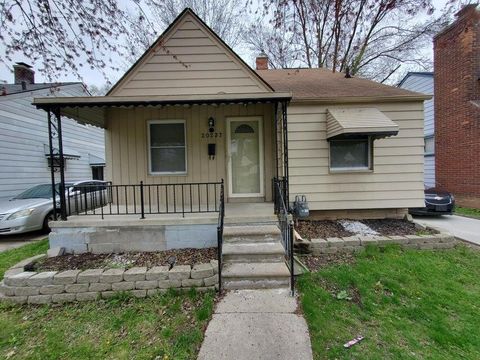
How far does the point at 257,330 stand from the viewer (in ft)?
8.74

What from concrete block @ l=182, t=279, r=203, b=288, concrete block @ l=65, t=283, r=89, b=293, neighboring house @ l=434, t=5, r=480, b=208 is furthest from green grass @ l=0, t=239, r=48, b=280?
neighboring house @ l=434, t=5, r=480, b=208

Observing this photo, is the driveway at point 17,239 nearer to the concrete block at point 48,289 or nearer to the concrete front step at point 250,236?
the concrete block at point 48,289

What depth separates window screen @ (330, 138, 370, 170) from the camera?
5.97 metres

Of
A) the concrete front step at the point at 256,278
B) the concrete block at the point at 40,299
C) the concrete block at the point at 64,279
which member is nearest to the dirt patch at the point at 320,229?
the concrete front step at the point at 256,278

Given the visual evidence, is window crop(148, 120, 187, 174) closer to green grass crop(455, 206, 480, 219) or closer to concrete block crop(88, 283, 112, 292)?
concrete block crop(88, 283, 112, 292)

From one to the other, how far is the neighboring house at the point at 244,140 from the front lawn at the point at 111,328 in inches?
92.6

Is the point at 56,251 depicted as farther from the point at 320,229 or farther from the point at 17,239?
the point at 320,229

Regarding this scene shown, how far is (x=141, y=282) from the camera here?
3.50 meters

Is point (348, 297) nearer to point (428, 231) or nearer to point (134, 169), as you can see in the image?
point (428, 231)

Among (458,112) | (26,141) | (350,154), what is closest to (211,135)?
(350,154)

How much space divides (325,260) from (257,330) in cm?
213

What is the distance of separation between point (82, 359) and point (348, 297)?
3.09 m

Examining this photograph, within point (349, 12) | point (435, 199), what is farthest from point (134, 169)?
point (435, 199)

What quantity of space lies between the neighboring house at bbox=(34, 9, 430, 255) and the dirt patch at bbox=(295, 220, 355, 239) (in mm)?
298
